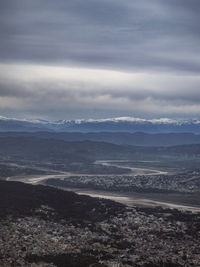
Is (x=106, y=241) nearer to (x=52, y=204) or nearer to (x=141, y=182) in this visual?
(x=52, y=204)

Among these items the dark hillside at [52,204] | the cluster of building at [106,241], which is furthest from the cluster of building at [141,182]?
the cluster of building at [106,241]

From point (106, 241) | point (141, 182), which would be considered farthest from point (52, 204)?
point (141, 182)

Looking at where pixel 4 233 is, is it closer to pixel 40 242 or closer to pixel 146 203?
pixel 40 242

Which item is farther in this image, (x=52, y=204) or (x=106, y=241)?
(x=52, y=204)

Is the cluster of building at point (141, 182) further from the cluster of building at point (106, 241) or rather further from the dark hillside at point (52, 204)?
the cluster of building at point (106, 241)

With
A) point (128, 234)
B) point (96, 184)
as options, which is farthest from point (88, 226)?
point (96, 184)

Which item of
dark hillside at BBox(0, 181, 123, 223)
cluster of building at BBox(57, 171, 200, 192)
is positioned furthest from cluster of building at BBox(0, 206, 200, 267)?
cluster of building at BBox(57, 171, 200, 192)
